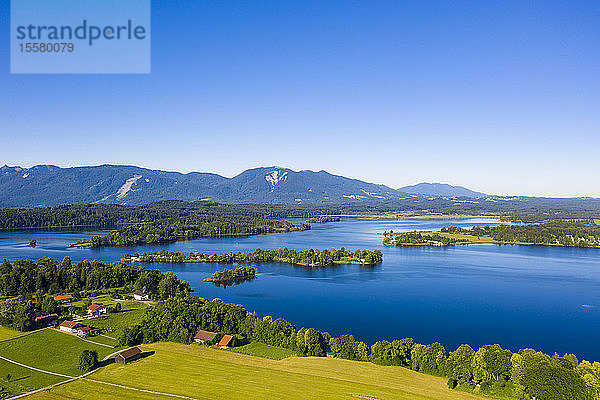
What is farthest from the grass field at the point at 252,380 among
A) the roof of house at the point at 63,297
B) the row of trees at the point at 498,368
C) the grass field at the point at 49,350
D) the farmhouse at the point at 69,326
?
the roof of house at the point at 63,297

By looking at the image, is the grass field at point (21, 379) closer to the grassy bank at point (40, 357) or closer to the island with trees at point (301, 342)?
the grassy bank at point (40, 357)

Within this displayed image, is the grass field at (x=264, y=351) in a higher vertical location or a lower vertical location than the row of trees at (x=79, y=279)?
lower

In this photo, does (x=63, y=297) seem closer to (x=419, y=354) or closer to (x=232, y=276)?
(x=232, y=276)

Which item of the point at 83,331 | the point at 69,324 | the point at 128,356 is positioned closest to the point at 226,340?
the point at 128,356

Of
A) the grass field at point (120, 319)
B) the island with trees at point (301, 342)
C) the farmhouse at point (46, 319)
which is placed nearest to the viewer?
the island with trees at point (301, 342)

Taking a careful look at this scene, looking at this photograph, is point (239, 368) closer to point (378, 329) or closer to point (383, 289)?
point (378, 329)

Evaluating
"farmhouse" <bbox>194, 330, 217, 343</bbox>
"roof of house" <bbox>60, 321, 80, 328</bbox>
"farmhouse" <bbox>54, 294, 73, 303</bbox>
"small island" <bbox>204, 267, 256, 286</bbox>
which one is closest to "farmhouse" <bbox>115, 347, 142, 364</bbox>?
"farmhouse" <bbox>194, 330, 217, 343</bbox>

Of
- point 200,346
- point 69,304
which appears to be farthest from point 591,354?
point 69,304
